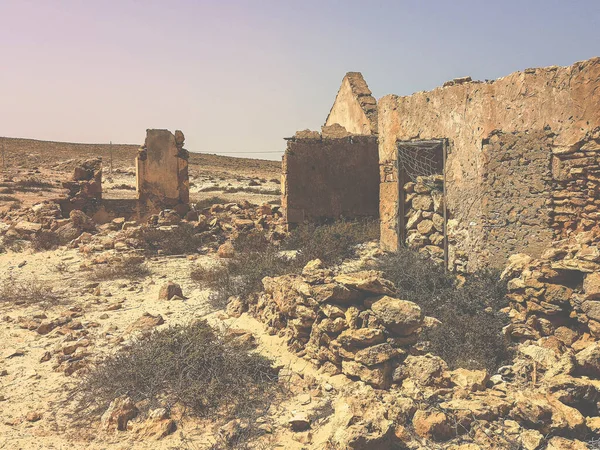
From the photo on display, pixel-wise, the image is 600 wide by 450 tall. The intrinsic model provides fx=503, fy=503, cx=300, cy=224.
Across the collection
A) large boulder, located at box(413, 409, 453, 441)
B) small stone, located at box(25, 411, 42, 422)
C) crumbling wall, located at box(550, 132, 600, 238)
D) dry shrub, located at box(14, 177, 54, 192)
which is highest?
crumbling wall, located at box(550, 132, 600, 238)

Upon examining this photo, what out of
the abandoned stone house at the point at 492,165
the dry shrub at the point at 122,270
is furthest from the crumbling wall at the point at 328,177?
the dry shrub at the point at 122,270

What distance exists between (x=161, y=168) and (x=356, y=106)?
18.6ft

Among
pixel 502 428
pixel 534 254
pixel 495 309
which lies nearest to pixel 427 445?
pixel 502 428

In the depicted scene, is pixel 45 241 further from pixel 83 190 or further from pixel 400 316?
pixel 400 316

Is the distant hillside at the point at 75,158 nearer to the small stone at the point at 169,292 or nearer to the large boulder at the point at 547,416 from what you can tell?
the small stone at the point at 169,292

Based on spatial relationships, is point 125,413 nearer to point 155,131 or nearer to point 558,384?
point 558,384

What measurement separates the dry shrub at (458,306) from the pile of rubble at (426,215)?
1.25ft

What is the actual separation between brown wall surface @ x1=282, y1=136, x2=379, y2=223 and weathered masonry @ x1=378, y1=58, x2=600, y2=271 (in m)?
2.90

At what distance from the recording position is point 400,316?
4.75 metres

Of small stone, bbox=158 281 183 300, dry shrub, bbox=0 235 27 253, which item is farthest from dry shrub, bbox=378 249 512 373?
dry shrub, bbox=0 235 27 253

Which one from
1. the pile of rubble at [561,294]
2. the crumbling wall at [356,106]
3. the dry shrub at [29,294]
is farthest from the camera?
the crumbling wall at [356,106]

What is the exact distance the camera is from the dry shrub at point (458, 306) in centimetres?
514

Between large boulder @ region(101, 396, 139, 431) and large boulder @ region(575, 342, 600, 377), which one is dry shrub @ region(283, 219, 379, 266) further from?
large boulder @ region(575, 342, 600, 377)

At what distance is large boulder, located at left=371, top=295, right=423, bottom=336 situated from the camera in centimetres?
475
